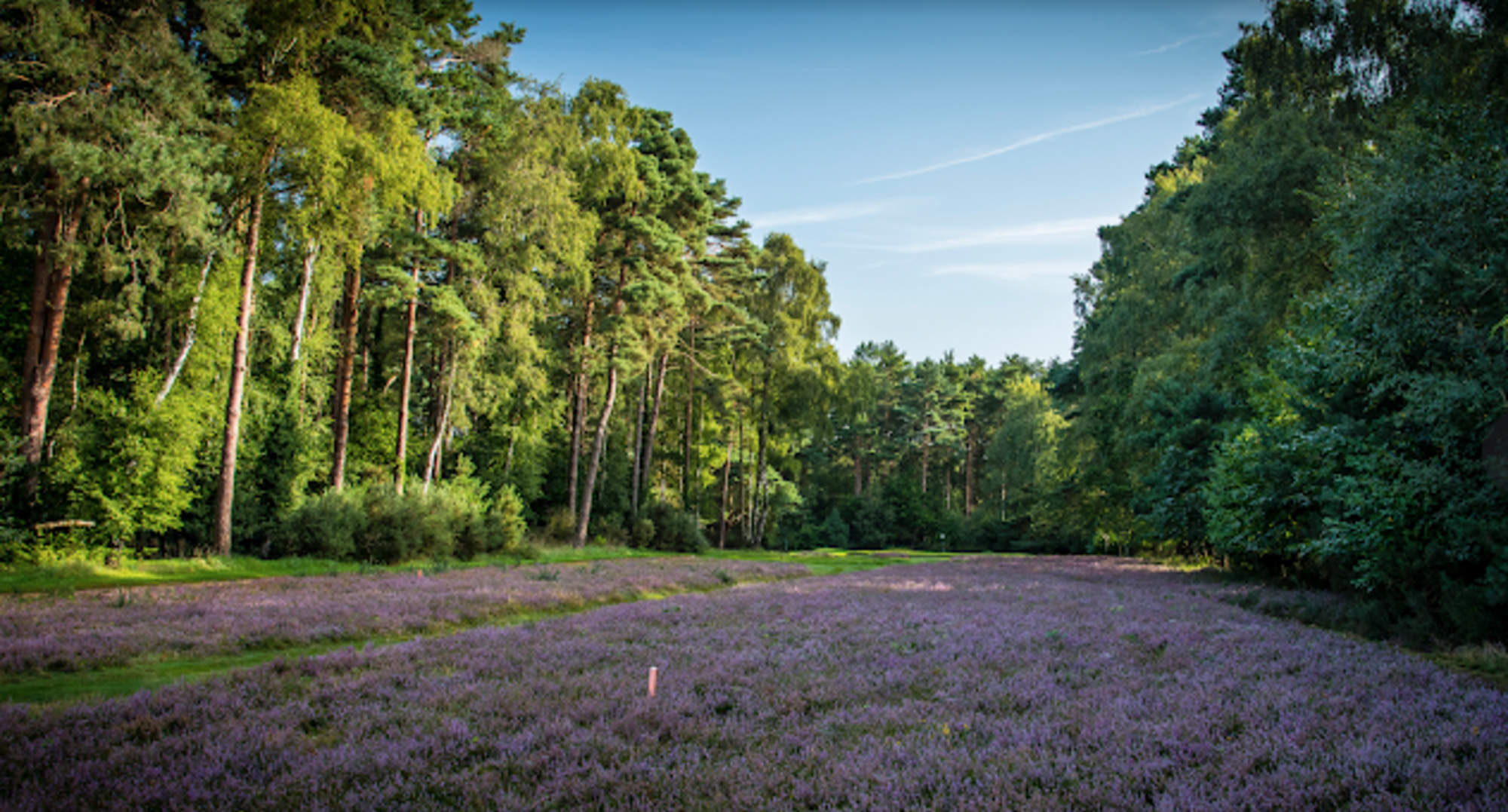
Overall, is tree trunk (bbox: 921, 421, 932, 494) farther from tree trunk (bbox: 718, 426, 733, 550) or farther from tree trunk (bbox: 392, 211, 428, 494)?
tree trunk (bbox: 392, 211, 428, 494)

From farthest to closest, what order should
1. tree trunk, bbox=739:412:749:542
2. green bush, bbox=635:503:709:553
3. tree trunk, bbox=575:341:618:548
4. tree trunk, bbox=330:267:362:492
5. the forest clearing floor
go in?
tree trunk, bbox=739:412:749:542
green bush, bbox=635:503:709:553
tree trunk, bbox=575:341:618:548
tree trunk, bbox=330:267:362:492
the forest clearing floor

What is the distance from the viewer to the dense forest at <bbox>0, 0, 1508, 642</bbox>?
1113 cm

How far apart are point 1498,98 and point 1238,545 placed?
36.6 feet

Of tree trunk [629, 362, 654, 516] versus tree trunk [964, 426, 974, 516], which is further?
tree trunk [964, 426, 974, 516]

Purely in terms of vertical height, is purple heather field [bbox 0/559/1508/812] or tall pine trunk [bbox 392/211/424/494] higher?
tall pine trunk [bbox 392/211/424/494]

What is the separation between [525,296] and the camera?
31125 millimetres

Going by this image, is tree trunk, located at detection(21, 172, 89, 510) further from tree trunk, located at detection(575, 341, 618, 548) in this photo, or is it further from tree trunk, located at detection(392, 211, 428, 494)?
tree trunk, located at detection(575, 341, 618, 548)

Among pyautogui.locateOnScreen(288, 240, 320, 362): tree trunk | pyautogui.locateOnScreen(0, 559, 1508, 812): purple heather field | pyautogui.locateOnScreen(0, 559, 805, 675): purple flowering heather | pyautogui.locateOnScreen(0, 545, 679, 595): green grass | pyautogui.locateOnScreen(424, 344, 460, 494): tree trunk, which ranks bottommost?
pyautogui.locateOnScreen(0, 545, 679, 595): green grass

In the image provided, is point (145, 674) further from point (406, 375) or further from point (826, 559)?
point (826, 559)

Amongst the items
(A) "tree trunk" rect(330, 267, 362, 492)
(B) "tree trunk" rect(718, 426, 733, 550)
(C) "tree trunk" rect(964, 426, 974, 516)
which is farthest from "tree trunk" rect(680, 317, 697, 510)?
(C) "tree trunk" rect(964, 426, 974, 516)

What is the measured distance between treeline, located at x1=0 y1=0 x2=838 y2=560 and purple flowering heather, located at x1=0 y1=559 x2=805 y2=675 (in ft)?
21.6

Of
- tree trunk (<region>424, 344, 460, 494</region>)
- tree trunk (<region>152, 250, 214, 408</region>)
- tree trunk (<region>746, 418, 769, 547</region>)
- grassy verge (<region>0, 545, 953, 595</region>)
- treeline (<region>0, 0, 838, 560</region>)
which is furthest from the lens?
tree trunk (<region>746, 418, 769, 547</region>)

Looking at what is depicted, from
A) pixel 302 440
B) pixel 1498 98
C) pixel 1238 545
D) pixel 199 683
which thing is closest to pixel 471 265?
pixel 302 440

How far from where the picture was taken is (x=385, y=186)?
75.0ft
